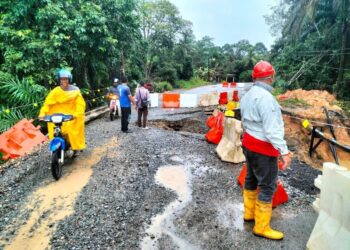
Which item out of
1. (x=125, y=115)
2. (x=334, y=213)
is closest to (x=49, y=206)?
(x=334, y=213)

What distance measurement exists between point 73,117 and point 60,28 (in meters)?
6.59

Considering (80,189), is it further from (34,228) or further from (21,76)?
(21,76)

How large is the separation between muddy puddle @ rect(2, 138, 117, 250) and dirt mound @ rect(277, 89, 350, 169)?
23.0 feet

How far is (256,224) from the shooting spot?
12.3 ft

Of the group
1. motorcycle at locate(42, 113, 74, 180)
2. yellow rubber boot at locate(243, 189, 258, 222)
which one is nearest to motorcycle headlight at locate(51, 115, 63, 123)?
motorcycle at locate(42, 113, 74, 180)

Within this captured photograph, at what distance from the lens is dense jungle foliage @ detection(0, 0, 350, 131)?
10.2 metres

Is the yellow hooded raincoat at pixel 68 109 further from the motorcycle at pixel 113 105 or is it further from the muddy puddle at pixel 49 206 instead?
the motorcycle at pixel 113 105

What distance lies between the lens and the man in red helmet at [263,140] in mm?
3389

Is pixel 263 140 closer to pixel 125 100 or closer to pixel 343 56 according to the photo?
pixel 125 100

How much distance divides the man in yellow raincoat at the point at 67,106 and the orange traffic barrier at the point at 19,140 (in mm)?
2275

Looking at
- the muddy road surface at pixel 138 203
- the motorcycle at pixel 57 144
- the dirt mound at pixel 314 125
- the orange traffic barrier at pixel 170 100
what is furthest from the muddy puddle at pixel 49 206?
the orange traffic barrier at pixel 170 100

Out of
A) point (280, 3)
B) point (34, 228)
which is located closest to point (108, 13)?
point (34, 228)

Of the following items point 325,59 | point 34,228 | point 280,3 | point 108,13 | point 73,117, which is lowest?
point 34,228

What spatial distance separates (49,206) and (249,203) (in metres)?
2.81
